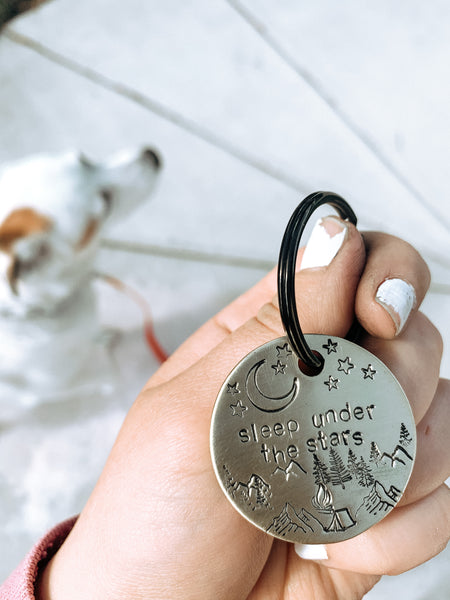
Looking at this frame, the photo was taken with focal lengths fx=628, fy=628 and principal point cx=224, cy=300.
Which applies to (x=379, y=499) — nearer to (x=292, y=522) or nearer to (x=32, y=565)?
(x=292, y=522)

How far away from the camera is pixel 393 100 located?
4.43 feet

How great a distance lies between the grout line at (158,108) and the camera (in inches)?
53.1

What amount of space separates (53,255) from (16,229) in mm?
71

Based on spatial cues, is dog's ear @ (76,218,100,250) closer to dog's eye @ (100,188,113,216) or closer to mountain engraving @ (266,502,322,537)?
dog's eye @ (100,188,113,216)

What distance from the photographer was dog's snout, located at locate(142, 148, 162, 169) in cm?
109

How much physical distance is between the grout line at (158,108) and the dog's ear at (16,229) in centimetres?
60

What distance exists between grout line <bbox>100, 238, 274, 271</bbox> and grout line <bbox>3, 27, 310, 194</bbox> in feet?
0.62

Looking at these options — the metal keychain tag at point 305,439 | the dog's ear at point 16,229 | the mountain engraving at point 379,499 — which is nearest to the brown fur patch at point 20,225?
the dog's ear at point 16,229

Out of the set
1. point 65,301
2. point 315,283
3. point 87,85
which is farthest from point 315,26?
point 315,283

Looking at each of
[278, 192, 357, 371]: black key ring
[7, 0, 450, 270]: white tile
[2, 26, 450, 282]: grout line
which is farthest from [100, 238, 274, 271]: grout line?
[278, 192, 357, 371]: black key ring

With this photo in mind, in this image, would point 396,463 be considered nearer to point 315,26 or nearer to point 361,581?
point 361,581

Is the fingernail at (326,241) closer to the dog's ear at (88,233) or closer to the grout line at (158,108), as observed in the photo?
the dog's ear at (88,233)

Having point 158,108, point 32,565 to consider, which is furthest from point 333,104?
point 32,565

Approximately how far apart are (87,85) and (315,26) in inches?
21.7
